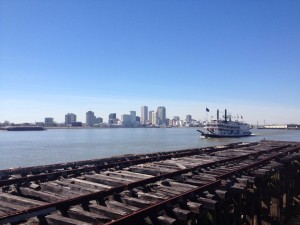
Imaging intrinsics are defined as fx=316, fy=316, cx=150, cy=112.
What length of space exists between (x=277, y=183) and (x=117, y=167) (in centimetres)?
749

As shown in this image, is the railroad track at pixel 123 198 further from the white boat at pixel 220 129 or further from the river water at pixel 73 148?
the white boat at pixel 220 129

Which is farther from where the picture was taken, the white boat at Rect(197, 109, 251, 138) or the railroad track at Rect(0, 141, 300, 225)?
the white boat at Rect(197, 109, 251, 138)

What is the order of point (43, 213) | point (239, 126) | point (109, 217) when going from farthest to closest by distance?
point (239, 126) → point (43, 213) → point (109, 217)

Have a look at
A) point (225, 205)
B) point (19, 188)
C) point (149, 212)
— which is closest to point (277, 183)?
point (225, 205)

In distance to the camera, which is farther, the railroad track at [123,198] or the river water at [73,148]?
the river water at [73,148]

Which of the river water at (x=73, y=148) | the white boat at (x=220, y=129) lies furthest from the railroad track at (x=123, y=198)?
the white boat at (x=220, y=129)

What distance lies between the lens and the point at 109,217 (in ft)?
21.9

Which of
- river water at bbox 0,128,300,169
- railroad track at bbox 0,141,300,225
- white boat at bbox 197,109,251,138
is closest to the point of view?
railroad track at bbox 0,141,300,225

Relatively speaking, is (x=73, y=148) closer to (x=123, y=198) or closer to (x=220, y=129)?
(x=123, y=198)

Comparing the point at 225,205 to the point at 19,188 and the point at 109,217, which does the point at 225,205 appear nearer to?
the point at 109,217

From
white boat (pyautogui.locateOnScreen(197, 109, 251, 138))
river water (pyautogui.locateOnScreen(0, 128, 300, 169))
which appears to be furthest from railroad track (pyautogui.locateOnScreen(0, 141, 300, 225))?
white boat (pyautogui.locateOnScreen(197, 109, 251, 138))

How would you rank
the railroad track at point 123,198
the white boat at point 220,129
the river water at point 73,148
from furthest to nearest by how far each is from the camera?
the white boat at point 220,129
the river water at point 73,148
the railroad track at point 123,198

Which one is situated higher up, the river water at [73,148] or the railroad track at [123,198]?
the railroad track at [123,198]

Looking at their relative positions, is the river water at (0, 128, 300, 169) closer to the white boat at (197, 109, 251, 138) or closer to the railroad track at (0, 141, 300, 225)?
the white boat at (197, 109, 251, 138)
